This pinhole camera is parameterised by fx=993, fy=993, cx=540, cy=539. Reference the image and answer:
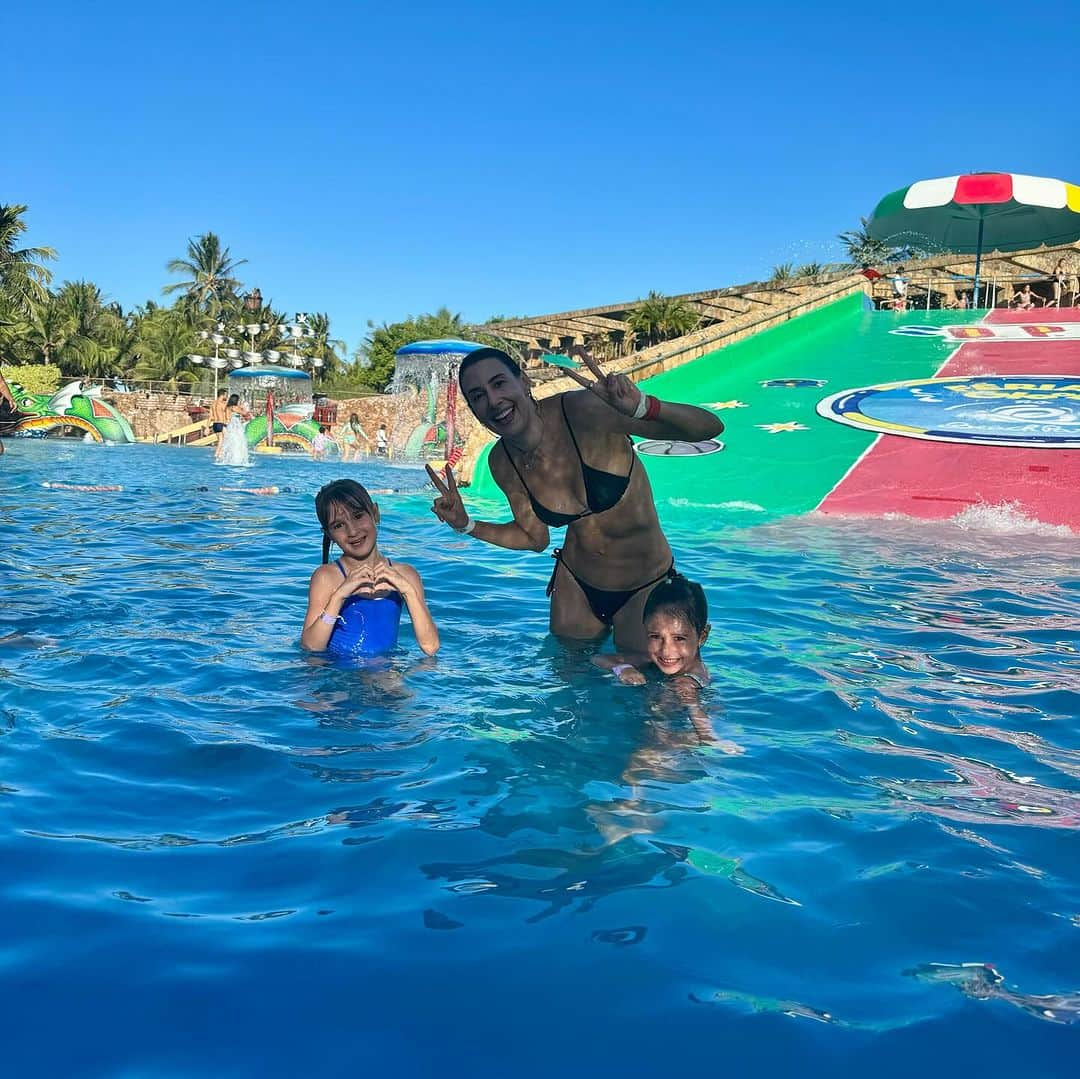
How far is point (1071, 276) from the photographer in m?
23.1

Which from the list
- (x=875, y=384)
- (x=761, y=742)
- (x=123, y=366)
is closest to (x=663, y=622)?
(x=761, y=742)

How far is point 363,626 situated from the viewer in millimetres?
4453

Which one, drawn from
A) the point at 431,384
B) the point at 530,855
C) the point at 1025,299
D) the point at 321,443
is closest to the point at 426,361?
the point at 431,384

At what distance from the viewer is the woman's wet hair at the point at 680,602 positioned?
389cm

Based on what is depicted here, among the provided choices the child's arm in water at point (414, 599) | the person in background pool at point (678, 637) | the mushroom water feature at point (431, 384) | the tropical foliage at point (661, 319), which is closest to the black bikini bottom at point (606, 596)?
the person in background pool at point (678, 637)

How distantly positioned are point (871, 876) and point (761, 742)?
42.7 inches

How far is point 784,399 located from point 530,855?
492 inches

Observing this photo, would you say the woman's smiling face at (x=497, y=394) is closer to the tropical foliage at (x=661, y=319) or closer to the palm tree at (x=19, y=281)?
the tropical foliage at (x=661, y=319)

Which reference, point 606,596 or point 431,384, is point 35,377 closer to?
point 431,384

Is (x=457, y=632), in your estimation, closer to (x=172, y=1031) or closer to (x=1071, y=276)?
(x=172, y=1031)

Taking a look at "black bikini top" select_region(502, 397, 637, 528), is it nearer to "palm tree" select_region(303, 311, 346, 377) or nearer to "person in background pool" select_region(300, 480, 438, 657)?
"person in background pool" select_region(300, 480, 438, 657)

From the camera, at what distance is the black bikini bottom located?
441 cm

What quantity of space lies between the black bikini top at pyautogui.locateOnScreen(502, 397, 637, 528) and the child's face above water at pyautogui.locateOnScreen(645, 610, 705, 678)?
23.2 inches

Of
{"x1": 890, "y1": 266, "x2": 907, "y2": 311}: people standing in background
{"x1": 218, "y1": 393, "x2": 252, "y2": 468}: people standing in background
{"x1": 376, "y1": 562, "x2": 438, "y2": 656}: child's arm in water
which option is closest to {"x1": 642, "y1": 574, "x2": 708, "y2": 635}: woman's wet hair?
{"x1": 376, "y1": 562, "x2": 438, "y2": 656}: child's arm in water
